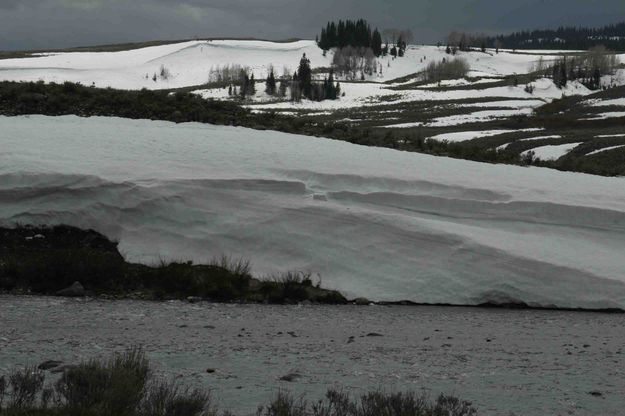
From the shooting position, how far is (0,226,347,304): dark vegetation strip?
36.9 feet

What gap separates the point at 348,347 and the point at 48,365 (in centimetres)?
334

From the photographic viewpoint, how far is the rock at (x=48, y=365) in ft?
22.8

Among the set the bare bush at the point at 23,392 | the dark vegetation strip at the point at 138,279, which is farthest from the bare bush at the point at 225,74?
the bare bush at the point at 23,392

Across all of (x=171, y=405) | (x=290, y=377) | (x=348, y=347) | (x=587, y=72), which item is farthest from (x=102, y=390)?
(x=587, y=72)

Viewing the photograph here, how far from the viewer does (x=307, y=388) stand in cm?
→ 682

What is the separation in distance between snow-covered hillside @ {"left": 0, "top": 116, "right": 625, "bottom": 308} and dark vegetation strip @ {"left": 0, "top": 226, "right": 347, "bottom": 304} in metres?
0.48

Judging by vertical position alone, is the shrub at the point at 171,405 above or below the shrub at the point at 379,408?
above

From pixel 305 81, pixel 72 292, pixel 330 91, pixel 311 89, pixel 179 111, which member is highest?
pixel 305 81

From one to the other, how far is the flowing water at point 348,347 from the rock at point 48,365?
0.18m

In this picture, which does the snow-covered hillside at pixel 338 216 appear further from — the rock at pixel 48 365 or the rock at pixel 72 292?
the rock at pixel 48 365

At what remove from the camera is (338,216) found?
1352cm

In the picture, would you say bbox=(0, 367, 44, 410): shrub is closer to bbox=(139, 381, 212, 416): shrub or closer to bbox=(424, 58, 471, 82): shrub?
bbox=(139, 381, 212, 416): shrub

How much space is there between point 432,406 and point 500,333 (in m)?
4.07

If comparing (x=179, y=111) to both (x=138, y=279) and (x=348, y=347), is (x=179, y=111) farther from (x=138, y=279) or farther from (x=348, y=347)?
(x=348, y=347)
